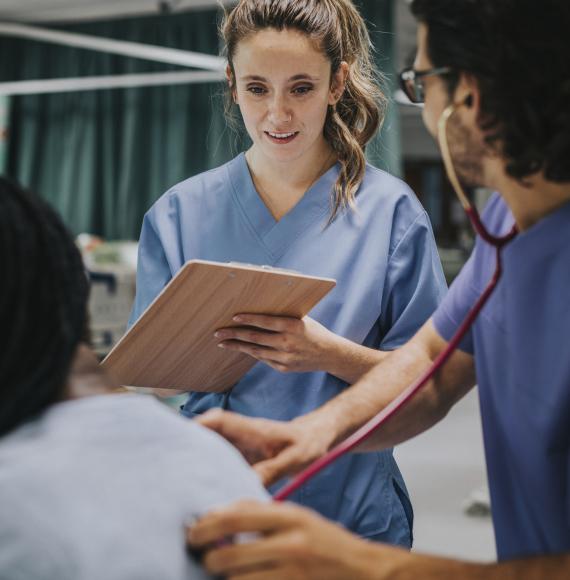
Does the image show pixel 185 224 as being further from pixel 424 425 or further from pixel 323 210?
pixel 424 425

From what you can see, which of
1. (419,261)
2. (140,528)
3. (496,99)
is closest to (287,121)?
(419,261)

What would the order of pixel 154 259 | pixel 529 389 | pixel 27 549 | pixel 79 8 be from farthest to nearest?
1. pixel 79 8
2. pixel 154 259
3. pixel 529 389
4. pixel 27 549

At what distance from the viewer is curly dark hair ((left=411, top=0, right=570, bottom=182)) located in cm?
84

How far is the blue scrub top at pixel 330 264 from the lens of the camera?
1366 mm

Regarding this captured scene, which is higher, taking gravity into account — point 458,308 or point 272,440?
point 458,308

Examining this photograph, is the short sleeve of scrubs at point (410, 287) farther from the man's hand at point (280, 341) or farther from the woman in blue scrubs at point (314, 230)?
the man's hand at point (280, 341)

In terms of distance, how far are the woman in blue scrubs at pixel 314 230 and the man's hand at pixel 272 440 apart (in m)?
0.24

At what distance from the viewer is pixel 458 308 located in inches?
45.4

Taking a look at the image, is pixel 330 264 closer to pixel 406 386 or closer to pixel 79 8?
pixel 406 386

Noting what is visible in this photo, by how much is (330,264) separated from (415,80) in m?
0.50

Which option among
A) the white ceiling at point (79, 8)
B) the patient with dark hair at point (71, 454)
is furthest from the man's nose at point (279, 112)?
the white ceiling at point (79, 8)

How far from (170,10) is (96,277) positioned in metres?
1.93

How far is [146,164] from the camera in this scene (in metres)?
5.43

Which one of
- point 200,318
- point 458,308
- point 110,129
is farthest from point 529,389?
point 110,129
